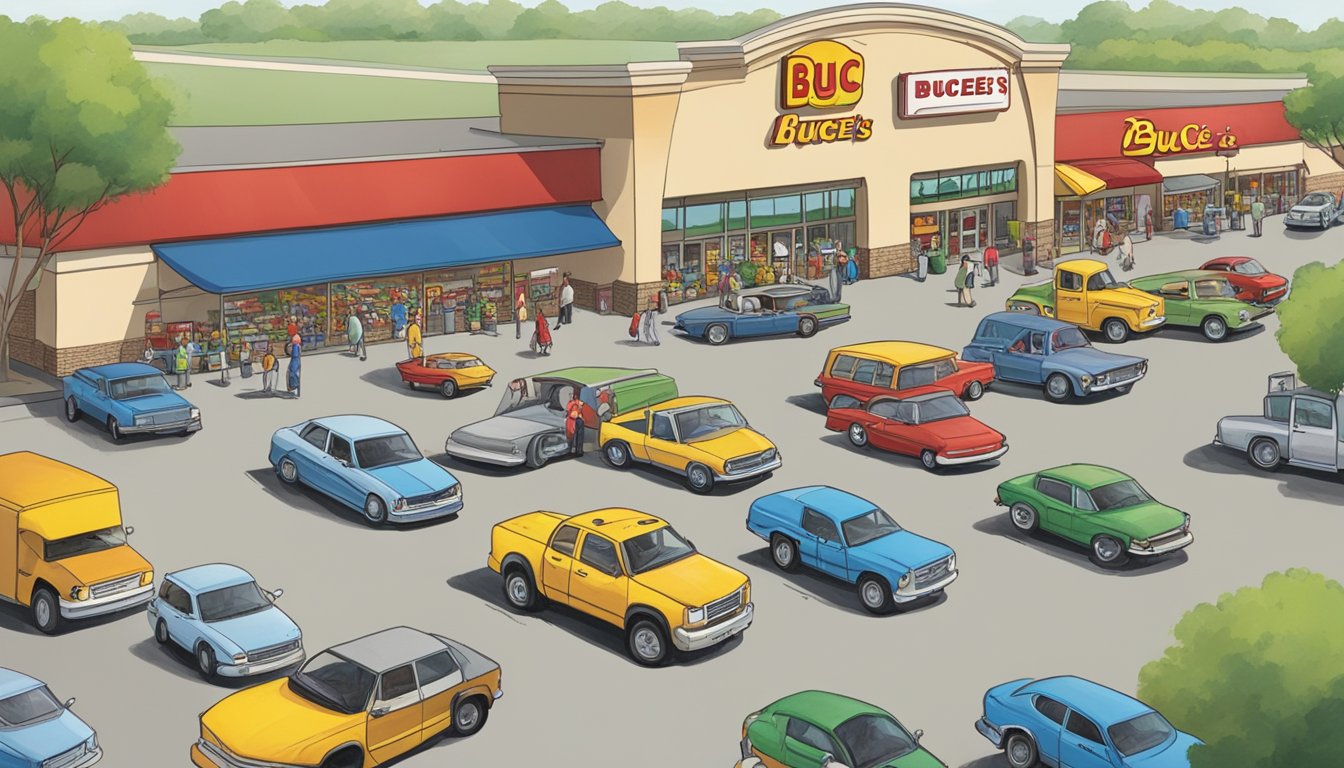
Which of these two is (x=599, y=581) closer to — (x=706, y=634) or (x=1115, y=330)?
(x=706, y=634)

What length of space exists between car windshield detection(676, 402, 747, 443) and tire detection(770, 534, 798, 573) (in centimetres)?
492

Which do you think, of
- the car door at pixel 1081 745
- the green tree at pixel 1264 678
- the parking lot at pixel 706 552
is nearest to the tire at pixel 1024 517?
the parking lot at pixel 706 552

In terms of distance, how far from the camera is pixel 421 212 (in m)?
45.4

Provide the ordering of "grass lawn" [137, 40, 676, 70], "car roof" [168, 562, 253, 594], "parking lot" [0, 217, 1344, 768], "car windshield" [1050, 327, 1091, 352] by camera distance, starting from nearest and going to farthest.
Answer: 1. "parking lot" [0, 217, 1344, 768]
2. "car roof" [168, 562, 253, 594]
3. "car windshield" [1050, 327, 1091, 352]
4. "grass lawn" [137, 40, 676, 70]

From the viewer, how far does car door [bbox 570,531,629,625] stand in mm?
23234

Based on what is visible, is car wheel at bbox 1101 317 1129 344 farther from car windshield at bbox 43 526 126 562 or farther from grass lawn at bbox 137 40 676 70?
grass lawn at bbox 137 40 676 70

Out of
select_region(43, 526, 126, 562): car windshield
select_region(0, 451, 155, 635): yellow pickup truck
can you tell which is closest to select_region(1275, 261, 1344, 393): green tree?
select_region(0, 451, 155, 635): yellow pickup truck

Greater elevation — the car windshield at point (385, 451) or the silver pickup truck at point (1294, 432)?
the car windshield at point (385, 451)

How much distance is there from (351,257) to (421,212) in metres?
3.32

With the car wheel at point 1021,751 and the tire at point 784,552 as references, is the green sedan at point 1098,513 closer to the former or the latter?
the tire at point 784,552

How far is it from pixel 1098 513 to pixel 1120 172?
3825cm

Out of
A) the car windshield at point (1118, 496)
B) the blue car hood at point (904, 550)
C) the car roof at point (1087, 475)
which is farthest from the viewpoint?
the car roof at point (1087, 475)

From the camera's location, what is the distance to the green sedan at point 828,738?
724 inches

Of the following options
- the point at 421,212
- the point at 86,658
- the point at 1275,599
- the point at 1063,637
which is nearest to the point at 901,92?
the point at 421,212
